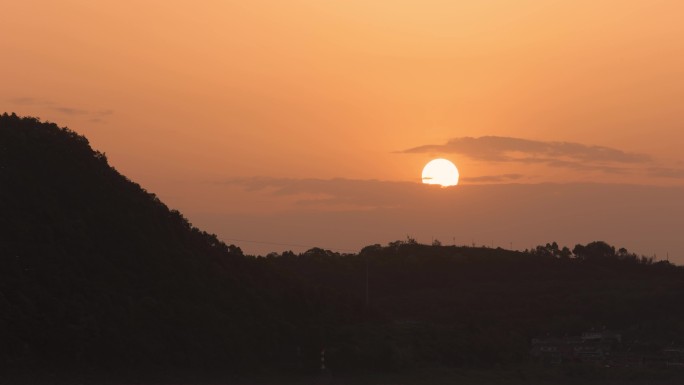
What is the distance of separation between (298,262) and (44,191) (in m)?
56.1

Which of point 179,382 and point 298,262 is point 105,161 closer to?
point 179,382

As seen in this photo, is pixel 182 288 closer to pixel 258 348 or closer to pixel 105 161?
pixel 258 348

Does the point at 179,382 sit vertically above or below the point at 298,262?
below

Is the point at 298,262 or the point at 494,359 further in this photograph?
the point at 298,262

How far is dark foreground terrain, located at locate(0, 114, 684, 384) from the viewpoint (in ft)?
151

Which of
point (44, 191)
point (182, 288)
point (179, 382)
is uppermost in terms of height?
point (44, 191)

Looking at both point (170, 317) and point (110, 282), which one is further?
point (110, 282)

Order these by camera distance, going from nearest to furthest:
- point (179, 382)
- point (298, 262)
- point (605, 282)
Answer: point (179, 382) < point (605, 282) < point (298, 262)

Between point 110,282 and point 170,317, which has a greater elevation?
point 110,282

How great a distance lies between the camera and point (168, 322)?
1917 inches

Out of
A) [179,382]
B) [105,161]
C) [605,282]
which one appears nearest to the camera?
[179,382]

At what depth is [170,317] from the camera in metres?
49.1

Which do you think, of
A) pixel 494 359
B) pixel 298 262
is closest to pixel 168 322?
pixel 494 359

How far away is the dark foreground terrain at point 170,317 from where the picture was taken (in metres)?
45.9
